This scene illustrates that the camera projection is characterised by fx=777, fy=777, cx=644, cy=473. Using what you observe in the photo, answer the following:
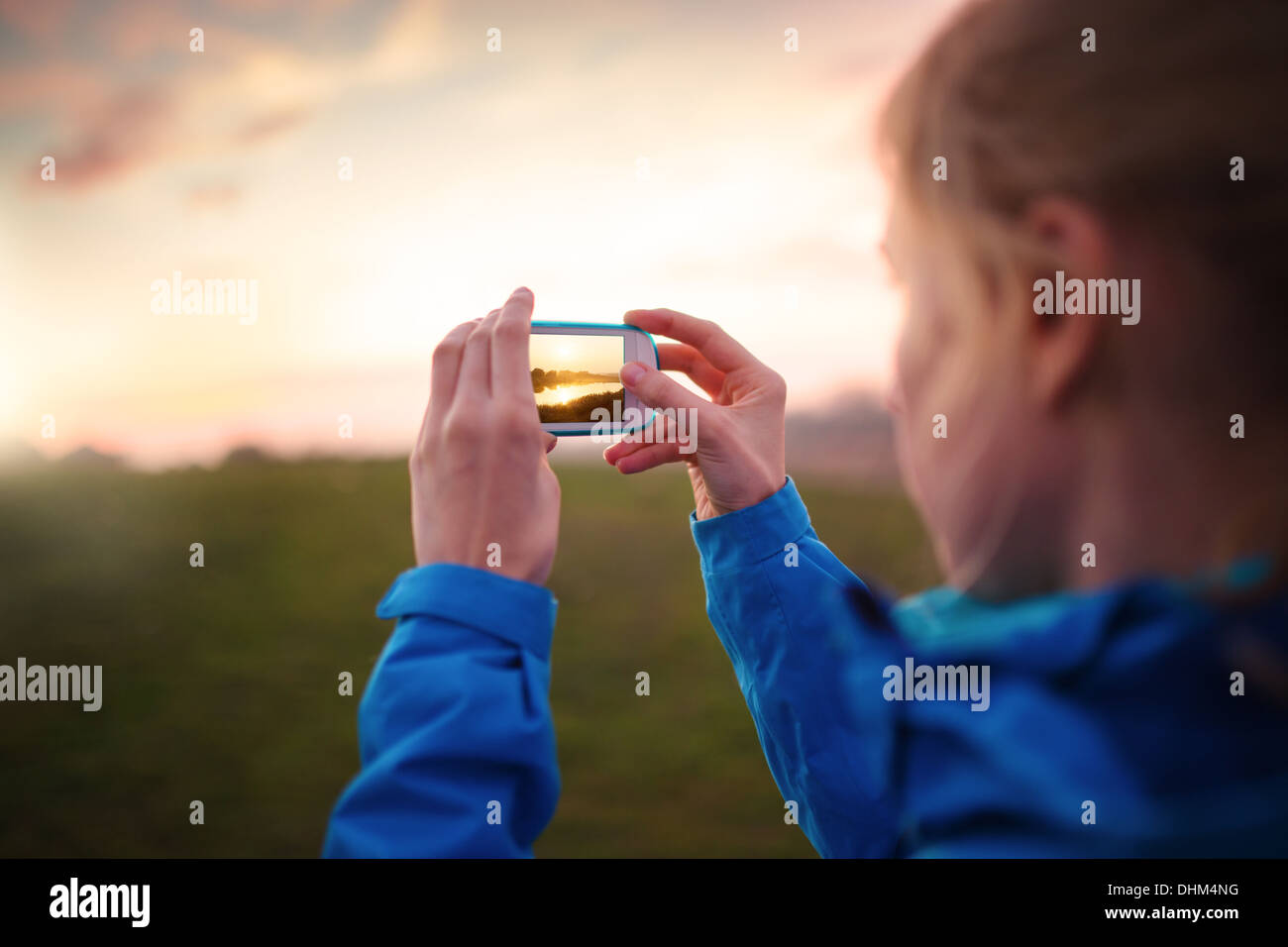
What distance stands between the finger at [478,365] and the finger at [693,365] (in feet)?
1.67

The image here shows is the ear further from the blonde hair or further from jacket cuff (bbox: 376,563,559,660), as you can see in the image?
jacket cuff (bbox: 376,563,559,660)

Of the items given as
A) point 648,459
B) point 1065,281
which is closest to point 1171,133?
point 1065,281

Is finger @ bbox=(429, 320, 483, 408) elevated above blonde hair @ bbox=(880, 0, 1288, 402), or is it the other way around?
blonde hair @ bbox=(880, 0, 1288, 402)

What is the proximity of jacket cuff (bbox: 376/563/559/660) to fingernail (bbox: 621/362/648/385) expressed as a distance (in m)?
0.47

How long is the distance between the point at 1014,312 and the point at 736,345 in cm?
72

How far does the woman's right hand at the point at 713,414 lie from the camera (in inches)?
45.1

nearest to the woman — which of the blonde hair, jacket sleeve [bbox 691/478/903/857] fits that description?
the blonde hair

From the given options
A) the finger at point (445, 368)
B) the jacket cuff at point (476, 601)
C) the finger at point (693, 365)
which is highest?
the finger at point (693, 365)

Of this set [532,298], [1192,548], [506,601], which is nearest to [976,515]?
[1192,548]

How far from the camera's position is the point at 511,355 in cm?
87

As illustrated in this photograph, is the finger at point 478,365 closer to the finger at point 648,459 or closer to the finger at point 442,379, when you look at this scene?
the finger at point 442,379

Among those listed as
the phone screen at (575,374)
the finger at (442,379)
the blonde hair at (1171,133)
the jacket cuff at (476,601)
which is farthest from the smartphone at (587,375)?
the blonde hair at (1171,133)

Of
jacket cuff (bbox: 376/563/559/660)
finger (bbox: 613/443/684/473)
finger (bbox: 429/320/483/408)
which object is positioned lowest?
jacket cuff (bbox: 376/563/559/660)

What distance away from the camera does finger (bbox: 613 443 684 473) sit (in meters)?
1.28
